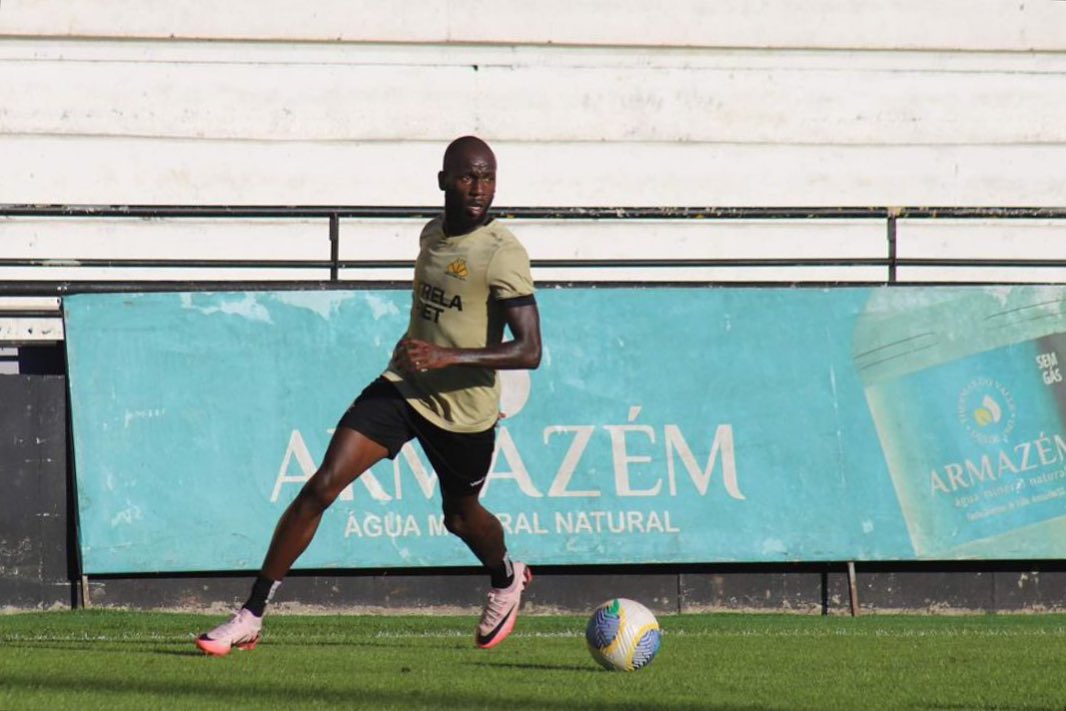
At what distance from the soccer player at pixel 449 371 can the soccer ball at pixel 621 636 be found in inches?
44.1

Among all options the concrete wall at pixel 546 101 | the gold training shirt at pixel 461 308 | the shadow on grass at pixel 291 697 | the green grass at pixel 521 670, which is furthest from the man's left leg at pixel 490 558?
the concrete wall at pixel 546 101

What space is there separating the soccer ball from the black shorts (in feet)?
3.53

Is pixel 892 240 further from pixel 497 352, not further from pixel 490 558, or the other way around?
pixel 497 352

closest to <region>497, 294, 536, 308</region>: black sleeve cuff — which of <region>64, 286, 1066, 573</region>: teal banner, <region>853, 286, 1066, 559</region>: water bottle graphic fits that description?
<region>64, 286, 1066, 573</region>: teal banner

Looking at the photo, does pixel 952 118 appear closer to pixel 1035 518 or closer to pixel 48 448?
pixel 1035 518

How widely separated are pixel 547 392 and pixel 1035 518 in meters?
3.36

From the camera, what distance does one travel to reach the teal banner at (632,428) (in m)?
10.9

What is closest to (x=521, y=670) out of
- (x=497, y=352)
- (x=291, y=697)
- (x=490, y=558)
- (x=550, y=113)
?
(x=490, y=558)

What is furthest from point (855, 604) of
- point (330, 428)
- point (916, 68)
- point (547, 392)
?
point (916, 68)

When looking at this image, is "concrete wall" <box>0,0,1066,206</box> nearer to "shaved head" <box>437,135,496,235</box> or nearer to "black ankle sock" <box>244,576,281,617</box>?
"shaved head" <box>437,135,496,235</box>

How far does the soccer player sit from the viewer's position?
7.41m

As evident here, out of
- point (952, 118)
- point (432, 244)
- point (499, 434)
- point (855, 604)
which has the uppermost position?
point (952, 118)

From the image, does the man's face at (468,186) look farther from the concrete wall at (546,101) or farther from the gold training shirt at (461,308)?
the concrete wall at (546,101)

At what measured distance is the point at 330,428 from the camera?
1096 cm
